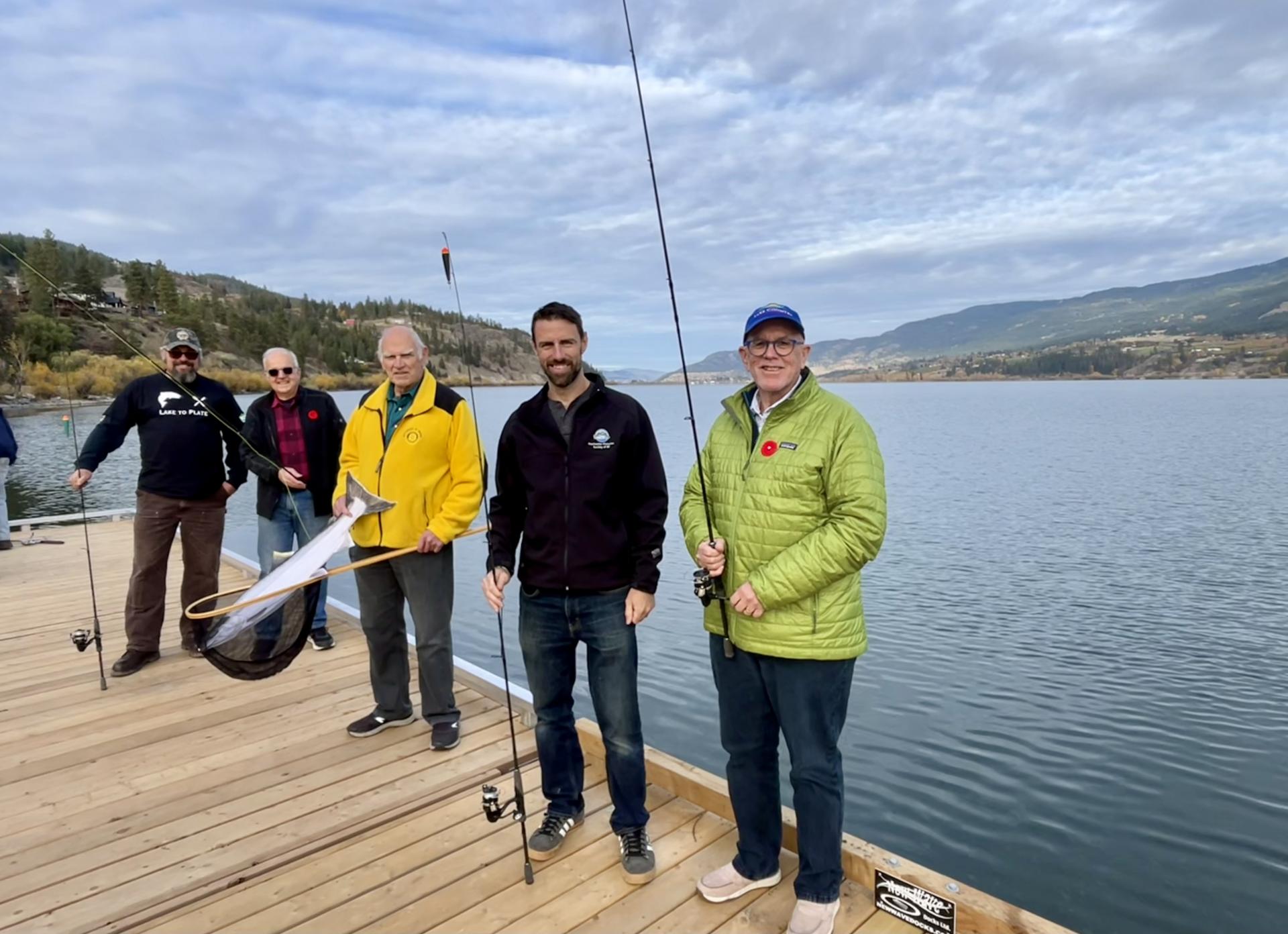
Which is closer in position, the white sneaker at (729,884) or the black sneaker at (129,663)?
the white sneaker at (729,884)

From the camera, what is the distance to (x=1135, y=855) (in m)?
4.54

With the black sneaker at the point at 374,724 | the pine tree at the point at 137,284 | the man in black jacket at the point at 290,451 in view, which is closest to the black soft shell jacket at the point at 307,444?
the man in black jacket at the point at 290,451

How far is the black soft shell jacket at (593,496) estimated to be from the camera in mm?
2641

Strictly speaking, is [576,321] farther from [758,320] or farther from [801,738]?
[801,738]

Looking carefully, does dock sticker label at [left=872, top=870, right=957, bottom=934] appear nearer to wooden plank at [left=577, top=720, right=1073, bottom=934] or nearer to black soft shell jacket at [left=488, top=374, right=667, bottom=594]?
wooden plank at [left=577, top=720, right=1073, bottom=934]

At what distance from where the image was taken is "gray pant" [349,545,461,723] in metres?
3.63

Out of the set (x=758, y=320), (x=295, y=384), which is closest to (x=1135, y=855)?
(x=758, y=320)

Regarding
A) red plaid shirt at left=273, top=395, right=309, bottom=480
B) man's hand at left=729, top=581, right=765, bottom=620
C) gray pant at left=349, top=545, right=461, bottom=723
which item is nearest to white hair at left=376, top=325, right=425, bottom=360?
gray pant at left=349, top=545, right=461, bottom=723

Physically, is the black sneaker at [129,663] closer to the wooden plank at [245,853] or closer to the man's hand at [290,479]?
the man's hand at [290,479]

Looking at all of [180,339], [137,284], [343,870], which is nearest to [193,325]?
[180,339]

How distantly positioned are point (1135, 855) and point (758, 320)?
455 centimetres

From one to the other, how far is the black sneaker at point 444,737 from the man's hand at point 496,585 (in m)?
1.14

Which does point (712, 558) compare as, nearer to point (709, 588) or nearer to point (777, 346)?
point (709, 588)

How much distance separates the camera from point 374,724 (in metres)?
3.90
